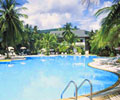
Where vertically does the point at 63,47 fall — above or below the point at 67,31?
below

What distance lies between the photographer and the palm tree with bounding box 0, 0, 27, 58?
776 inches

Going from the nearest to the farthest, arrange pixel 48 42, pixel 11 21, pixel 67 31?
pixel 11 21, pixel 48 42, pixel 67 31

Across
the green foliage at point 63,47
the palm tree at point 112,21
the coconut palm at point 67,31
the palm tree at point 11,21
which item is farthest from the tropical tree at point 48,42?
the palm tree at point 112,21

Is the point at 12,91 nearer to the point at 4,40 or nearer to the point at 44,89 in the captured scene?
the point at 44,89

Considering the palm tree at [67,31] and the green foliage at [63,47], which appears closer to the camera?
the green foliage at [63,47]

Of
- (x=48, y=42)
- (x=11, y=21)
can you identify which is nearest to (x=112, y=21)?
(x=11, y=21)

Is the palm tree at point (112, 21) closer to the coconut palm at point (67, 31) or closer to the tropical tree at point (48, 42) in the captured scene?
the tropical tree at point (48, 42)

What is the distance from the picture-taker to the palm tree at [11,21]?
1970 cm

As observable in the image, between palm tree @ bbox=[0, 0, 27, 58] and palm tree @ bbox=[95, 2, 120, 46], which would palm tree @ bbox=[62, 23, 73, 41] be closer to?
palm tree @ bbox=[0, 0, 27, 58]

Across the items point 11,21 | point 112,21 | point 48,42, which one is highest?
point 11,21

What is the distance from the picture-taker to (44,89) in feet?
23.9

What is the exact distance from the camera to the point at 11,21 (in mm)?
19938

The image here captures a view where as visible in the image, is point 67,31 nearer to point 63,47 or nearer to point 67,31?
point 67,31

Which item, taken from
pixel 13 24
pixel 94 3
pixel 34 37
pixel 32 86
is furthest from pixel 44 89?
pixel 34 37
